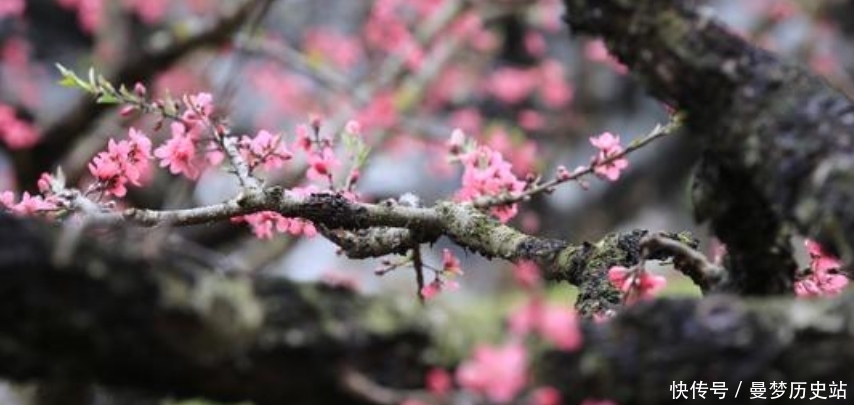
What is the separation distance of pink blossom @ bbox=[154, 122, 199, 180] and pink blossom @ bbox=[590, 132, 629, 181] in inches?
47.2

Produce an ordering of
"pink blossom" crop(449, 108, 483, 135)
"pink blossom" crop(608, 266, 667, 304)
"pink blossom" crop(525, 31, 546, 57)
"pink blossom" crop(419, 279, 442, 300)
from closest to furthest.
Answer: "pink blossom" crop(608, 266, 667, 304)
"pink blossom" crop(419, 279, 442, 300)
"pink blossom" crop(449, 108, 483, 135)
"pink blossom" crop(525, 31, 546, 57)

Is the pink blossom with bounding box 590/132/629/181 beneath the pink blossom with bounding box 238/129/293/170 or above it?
above

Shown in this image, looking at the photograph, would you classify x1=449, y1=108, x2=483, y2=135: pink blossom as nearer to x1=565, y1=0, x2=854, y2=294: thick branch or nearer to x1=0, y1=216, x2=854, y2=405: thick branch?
x1=565, y1=0, x2=854, y2=294: thick branch

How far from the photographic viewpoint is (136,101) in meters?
3.03

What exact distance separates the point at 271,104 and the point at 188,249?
966cm

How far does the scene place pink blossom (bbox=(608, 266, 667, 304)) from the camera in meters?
2.33

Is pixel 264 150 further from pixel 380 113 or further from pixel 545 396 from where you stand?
pixel 380 113

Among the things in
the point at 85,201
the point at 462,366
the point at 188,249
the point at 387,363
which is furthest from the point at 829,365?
the point at 85,201

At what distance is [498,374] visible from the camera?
5.05 ft

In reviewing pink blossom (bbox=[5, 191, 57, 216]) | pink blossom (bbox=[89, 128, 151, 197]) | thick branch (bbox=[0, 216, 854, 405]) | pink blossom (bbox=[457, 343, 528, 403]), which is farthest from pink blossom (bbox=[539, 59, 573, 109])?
pink blossom (bbox=[457, 343, 528, 403])

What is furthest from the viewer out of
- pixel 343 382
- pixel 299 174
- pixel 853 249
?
pixel 299 174

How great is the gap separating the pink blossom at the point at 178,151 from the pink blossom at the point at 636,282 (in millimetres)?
1359

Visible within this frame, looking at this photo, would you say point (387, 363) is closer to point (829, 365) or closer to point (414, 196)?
point (829, 365)

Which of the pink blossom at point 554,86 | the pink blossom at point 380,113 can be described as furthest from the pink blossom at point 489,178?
the pink blossom at point 554,86
